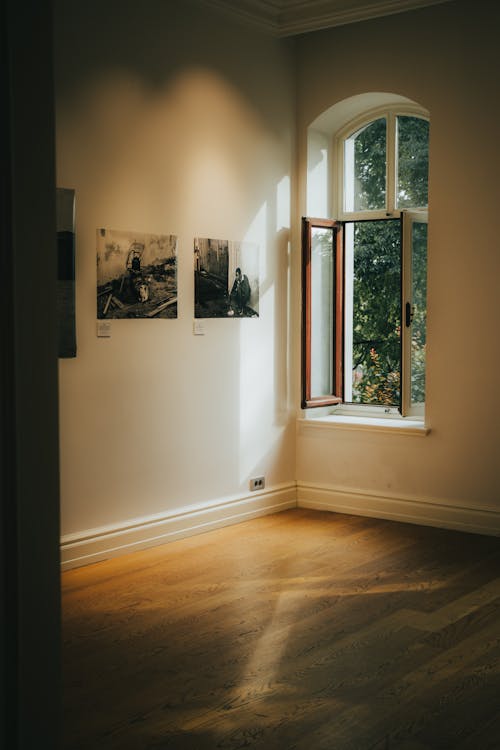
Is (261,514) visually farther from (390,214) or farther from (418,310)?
(390,214)

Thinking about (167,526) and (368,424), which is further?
(368,424)

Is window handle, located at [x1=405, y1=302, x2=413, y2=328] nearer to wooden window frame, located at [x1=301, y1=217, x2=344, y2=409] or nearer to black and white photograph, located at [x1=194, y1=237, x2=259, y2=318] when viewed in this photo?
wooden window frame, located at [x1=301, y1=217, x2=344, y2=409]

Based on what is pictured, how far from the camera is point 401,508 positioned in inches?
270

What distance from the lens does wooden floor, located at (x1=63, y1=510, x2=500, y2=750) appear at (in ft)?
10.9

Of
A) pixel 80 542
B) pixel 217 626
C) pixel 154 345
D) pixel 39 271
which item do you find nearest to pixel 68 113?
pixel 154 345

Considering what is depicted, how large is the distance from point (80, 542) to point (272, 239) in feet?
9.62

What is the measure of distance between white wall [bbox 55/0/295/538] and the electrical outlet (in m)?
0.06

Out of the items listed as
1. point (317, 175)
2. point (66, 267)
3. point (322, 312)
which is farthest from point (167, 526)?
point (317, 175)

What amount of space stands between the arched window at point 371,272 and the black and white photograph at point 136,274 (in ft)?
4.76

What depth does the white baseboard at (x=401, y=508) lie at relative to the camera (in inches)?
254

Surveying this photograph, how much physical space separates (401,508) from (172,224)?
2.81m

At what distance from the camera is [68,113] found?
5367mm

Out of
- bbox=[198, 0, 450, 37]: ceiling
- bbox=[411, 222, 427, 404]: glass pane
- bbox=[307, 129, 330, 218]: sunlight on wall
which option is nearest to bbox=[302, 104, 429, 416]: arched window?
bbox=[411, 222, 427, 404]: glass pane

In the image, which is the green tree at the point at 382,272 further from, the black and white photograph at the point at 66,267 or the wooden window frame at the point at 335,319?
the black and white photograph at the point at 66,267
